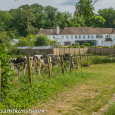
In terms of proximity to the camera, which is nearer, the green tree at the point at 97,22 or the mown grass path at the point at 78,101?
the mown grass path at the point at 78,101

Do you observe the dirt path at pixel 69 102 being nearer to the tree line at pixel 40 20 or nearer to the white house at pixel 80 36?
the white house at pixel 80 36

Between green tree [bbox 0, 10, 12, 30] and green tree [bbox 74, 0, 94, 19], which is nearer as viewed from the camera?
green tree [bbox 74, 0, 94, 19]


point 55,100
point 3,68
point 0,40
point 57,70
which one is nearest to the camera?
point 3,68

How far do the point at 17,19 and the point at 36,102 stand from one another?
77.6m

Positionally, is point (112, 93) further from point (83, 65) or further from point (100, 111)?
point (83, 65)

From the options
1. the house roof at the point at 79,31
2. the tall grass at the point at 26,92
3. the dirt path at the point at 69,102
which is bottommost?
the dirt path at the point at 69,102

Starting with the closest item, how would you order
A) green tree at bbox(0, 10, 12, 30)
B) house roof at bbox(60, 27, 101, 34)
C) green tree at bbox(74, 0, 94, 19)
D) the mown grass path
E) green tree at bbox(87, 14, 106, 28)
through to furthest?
the mown grass path
green tree at bbox(74, 0, 94, 19)
house roof at bbox(60, 27, 101, 34)
green tree at bbox(0, 10, 12, 30)
green tree at bbox(87, 14, 106, 28)

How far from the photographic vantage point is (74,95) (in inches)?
318

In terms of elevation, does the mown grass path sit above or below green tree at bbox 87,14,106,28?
below

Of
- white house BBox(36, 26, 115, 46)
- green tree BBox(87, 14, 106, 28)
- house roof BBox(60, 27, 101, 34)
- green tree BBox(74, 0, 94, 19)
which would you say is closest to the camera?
green tree BBox(74, 0, 94, 19)

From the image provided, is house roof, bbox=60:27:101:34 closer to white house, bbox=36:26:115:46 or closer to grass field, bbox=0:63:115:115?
white house, bbox=36:26:115:46

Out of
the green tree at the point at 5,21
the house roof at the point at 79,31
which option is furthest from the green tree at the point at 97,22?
the green tree at the point at 5,21

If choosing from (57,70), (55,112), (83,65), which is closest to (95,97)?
(55,112)

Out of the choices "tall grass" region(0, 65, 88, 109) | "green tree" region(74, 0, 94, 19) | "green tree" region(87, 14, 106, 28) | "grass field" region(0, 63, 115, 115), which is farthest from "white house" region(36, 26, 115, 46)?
"green tree" region(74, 0, 94, 19)
